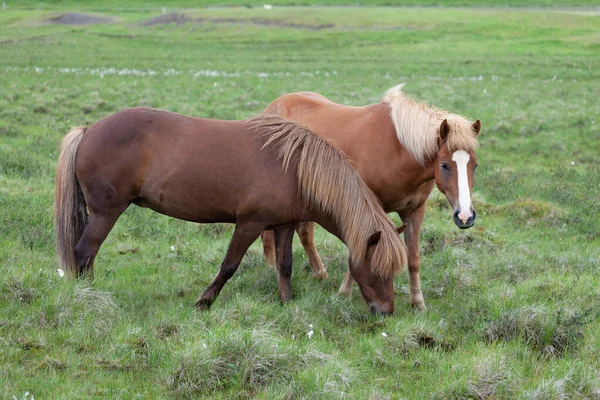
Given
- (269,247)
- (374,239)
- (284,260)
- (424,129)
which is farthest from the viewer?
(269,247)

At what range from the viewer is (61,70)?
78.6 ft

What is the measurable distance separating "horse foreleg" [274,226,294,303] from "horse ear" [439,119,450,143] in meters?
1.77

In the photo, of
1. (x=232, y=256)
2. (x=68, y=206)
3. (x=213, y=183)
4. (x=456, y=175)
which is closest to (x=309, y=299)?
(x=232, y=256)

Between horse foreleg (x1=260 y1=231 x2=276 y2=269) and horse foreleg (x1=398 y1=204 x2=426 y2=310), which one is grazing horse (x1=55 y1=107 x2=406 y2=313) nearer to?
horse foreleg (x1=398 y1=204 x2=426 y2=310)

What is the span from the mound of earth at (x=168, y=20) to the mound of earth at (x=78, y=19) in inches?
144

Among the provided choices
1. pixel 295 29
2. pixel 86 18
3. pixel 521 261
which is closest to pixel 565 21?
pixel 295 29

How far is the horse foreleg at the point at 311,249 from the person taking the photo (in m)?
7.48

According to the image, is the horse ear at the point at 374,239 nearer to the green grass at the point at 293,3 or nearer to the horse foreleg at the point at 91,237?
the horse foreleg at the point at 91,237

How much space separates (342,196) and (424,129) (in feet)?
3.65

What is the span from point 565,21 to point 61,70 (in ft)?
141

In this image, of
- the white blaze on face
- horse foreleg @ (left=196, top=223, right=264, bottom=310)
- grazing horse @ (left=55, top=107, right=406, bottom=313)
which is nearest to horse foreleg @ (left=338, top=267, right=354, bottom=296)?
grazing horse @ (left=55, top=107, right=406, bottom=313)

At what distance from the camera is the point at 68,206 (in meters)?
6.29

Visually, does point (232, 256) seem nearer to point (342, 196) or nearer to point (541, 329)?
point (342, 196)

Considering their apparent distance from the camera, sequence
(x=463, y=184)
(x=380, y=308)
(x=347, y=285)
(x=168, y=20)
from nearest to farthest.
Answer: (x=463, y=184)
(x=380, y=308)
(x=347, y=285)
(x=168, y=20)
